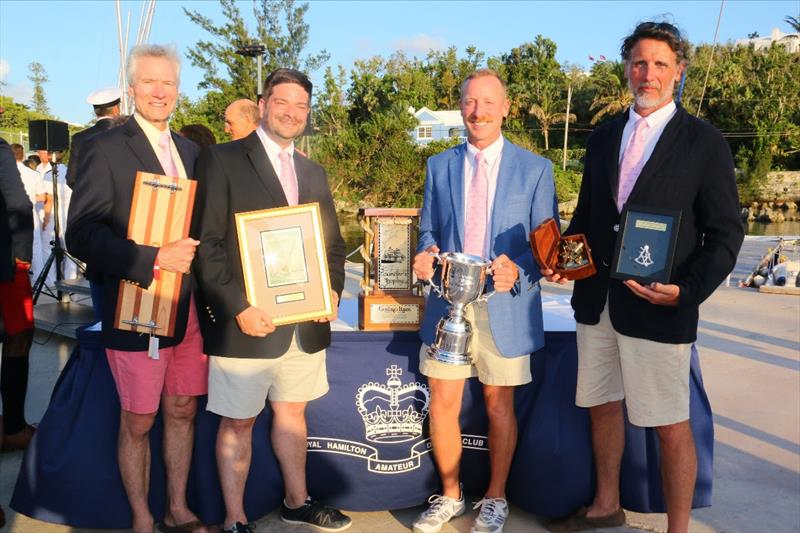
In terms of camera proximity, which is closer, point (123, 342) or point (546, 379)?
point (123, 342)

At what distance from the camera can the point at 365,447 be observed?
304 cm

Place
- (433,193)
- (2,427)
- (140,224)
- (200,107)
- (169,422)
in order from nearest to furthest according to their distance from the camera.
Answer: (140,224) < (169,422) < (433,193) < (2,427) < (200,107)

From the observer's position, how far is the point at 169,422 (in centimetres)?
275

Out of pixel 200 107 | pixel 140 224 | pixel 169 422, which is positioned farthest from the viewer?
pixel 200 107

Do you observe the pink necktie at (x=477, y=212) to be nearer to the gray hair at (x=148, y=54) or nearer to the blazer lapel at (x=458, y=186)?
the blazer lapel at (x=458, y=186)

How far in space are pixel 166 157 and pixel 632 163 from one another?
69.2 inches

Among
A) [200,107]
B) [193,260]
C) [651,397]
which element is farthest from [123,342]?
[200,107]

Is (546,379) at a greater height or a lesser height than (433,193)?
lesser

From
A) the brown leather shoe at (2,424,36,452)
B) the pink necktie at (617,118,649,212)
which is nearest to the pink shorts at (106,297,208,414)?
the brown leather shoe at (2,424,36,452)

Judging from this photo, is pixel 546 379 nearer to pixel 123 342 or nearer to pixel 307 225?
pixel 307 225

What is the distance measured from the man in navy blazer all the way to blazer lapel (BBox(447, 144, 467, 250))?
41.3 inches

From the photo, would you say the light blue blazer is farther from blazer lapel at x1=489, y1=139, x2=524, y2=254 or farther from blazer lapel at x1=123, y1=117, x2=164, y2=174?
blazer lapel at x1=123, y1=117, x2=164, y2=174

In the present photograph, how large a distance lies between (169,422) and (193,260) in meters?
0.69

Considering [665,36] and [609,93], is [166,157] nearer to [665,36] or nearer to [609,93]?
[665,36]
